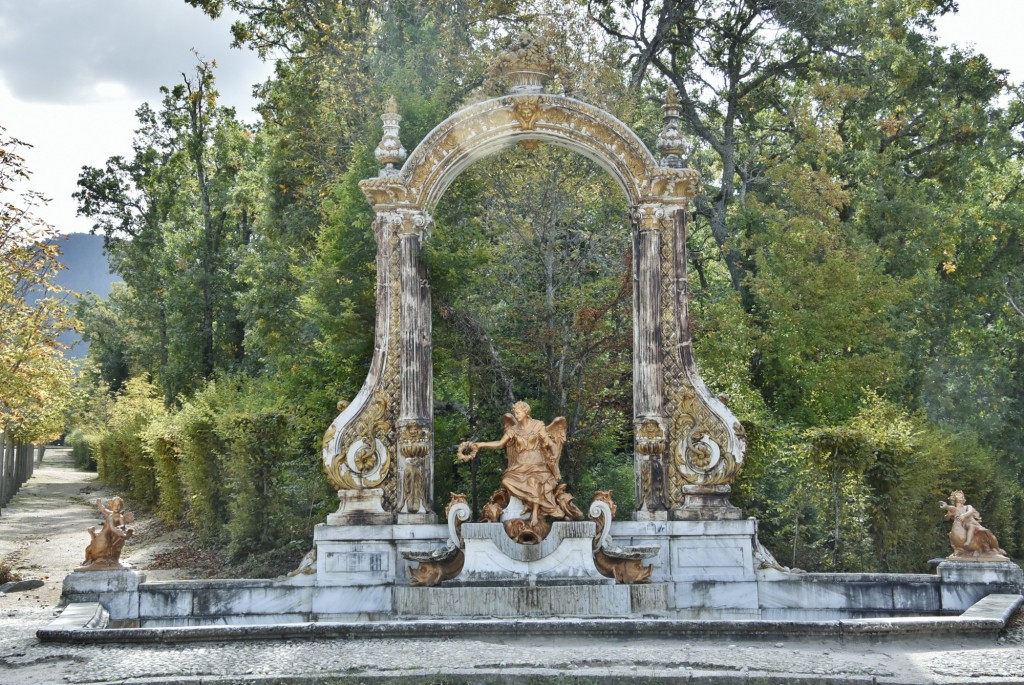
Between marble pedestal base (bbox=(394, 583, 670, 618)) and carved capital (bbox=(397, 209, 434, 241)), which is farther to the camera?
carved capital (bbox=(397, 209, 434, 241))

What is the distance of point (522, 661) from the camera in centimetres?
747

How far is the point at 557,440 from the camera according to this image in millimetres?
11633

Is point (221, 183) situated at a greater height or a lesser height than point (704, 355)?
greater

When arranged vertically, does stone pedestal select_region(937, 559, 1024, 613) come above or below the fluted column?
below

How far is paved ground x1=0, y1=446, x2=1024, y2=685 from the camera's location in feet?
23.2

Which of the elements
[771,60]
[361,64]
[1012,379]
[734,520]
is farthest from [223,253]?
[734,520]

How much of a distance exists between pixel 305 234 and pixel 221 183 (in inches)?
336

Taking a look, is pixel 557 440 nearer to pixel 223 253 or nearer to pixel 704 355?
pixel 704 355

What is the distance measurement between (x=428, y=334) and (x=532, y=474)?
204cm

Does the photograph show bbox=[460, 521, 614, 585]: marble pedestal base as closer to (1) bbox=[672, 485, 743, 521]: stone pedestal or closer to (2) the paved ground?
(1) bbox=[672, 485, 743, 521]: stone pedestal

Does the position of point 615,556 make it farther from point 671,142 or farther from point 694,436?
point 671,142

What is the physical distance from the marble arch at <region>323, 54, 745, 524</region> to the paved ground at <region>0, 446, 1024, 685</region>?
3482 mm

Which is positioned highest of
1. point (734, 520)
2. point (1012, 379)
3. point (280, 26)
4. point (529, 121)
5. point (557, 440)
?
point (280, 26)

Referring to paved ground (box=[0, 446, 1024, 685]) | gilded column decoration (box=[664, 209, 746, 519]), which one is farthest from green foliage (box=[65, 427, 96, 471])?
paved ground (box=[0, 446, 1024, 685])
